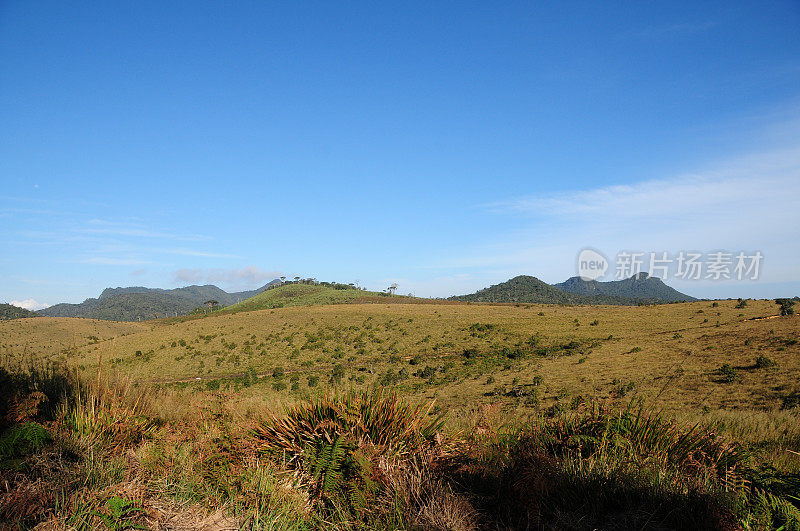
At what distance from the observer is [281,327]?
174 ft

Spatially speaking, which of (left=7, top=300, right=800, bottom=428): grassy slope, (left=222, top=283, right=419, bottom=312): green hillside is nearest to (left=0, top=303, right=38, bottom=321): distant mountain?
(left=222, top=283, right=419, bottom=312): green hillside

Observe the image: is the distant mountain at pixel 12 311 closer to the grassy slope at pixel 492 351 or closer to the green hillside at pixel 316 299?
the green hillside at pixel 316 299

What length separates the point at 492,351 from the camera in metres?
37.7

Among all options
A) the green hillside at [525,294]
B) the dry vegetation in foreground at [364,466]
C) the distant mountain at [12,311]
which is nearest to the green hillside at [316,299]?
the green hillside at [525,294]

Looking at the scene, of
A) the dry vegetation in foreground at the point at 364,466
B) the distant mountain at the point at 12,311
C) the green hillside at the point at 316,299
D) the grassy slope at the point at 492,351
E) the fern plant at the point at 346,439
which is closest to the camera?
the dry vegetation in foreground at the point at 364,466

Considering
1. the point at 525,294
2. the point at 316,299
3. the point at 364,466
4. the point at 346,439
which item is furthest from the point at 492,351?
the point at 525,294

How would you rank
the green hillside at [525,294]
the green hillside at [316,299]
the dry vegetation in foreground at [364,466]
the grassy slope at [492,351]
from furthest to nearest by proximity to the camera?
the green hillside at [525,294] < the green hillside at [316,299] < the grassy slope at [492,351] < the dry vegetation in foreground at [364,466]

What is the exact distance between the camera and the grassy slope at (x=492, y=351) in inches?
837

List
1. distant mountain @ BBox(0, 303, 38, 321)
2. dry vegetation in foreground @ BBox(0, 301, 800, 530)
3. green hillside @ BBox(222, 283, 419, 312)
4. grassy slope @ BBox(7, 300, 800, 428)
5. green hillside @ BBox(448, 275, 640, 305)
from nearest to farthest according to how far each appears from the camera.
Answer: dry vegetation in foreground @ BBox(0, 301, 800, 530) → grassy slope @ BBox(7, 300, 800, 428) → green hillside @ BBox(222, 283, 419, 312) → distant mountain @ BBox(0, 303, 38, 321) → green hillside @ BBox(448, 275, 640, 305)

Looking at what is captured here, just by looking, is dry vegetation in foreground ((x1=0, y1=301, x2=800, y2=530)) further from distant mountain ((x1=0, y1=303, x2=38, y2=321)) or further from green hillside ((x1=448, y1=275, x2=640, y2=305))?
green hillside ((x1=448, y1=275, x2=640, y2=305))

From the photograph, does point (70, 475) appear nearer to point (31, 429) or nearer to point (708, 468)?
point (31, 429)

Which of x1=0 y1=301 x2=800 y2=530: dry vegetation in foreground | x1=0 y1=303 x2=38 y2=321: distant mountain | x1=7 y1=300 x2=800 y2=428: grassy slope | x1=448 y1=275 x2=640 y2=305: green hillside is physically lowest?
x1=0 y1=303 x2=38 y2=321: distant mountain

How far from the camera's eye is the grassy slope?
21250 mm

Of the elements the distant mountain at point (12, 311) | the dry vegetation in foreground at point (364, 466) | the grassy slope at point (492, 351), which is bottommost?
the distant mountain at point (12, 311)
